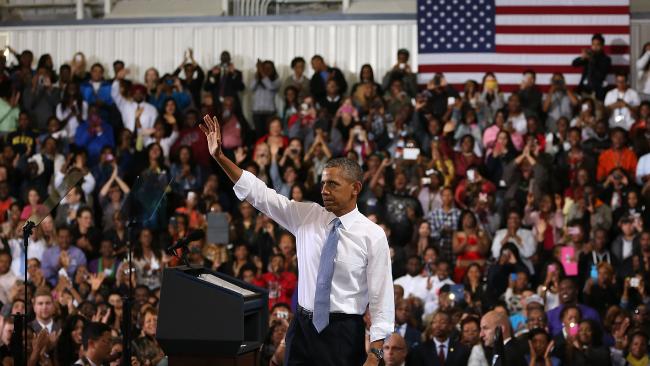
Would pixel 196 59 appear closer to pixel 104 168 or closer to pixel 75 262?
pixel 104 168

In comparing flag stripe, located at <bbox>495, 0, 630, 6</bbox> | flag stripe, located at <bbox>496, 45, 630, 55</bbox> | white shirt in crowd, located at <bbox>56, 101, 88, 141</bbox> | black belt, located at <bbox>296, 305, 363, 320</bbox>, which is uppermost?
flag stripe, located at <bbox>495, 0, 630, 6</bbox>

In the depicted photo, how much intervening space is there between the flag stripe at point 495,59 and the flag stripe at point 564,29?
311mm

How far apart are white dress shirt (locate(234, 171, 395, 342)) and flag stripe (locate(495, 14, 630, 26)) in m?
10.7

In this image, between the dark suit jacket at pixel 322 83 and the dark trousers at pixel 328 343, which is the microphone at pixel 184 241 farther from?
the dark suit jacket at pixel 322 83

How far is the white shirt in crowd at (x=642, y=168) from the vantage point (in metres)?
13.5

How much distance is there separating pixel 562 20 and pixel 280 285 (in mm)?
6502

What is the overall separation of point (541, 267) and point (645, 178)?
1.97 meters

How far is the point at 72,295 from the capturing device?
11.9m

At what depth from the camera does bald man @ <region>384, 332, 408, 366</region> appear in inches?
377

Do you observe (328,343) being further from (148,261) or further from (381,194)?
(381,194)

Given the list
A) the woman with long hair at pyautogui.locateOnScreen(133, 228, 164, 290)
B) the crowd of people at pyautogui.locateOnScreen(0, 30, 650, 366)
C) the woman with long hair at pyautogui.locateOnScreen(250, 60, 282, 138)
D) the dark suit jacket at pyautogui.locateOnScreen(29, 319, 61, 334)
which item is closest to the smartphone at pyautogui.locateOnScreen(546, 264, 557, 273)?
the crowd of people at pyautogui.locateOnScreen(0, 30, 650, 366)

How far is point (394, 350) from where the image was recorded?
31.5ft

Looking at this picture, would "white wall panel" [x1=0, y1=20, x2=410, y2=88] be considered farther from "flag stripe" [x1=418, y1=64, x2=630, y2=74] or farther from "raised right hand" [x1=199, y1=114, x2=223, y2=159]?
"raised right hand" [x1=199, y1=114, x2=223, y2=159]

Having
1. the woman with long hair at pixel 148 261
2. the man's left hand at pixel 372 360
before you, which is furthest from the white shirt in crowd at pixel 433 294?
the man's left hand at pixel 372 360
